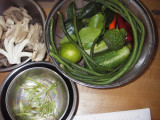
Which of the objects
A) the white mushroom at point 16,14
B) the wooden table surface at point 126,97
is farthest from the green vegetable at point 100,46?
the white mushroom at point 16,14

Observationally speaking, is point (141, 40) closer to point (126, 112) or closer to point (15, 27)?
point (126, 112)

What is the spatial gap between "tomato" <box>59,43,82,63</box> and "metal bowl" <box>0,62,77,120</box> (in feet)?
0.33

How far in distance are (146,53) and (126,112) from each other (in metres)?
0.33

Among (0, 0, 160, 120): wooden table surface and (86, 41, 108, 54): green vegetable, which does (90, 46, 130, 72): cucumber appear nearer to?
(86, 41, 108, 54): green vegetable

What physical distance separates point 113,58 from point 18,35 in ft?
1.43

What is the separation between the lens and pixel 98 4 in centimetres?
63

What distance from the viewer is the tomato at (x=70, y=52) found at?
1.92ft

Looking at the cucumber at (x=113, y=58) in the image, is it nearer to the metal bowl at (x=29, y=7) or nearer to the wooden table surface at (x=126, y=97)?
the wooden table surface at (x=126, y=97)

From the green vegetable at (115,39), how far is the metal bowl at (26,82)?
9.2 inches

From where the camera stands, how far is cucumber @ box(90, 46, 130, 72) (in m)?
0.59

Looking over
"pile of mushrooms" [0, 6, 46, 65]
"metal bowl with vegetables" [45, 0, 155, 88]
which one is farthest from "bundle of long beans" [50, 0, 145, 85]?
"pile of mushrooms" [0, 6, 46, 65]

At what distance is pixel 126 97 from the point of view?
0.73m

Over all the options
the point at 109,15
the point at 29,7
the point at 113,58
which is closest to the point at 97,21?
Answer: the point at 109,15

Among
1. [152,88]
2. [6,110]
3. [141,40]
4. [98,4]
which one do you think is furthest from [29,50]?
[152,88]
